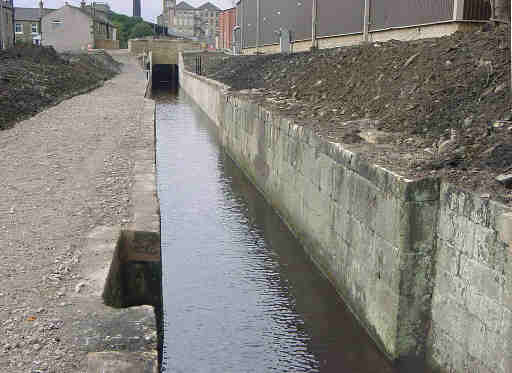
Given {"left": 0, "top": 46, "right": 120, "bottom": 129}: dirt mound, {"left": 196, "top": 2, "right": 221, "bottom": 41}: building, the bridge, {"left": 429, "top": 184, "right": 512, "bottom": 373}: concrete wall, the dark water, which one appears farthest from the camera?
{"left": 196, "top": 2, "right": 221, "bottom": 41}: building

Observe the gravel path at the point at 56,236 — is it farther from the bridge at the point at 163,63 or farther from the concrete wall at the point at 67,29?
the concrete wall at the point at 67,29

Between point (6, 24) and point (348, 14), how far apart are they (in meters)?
27.3

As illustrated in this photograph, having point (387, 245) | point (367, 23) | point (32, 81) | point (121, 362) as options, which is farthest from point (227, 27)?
point (121, 362)

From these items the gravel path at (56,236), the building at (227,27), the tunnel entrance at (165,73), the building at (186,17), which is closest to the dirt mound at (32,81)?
the gravel path at (56,236)

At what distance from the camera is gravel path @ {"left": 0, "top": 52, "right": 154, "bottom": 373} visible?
4703 mm

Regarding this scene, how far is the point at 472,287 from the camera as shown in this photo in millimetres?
5246

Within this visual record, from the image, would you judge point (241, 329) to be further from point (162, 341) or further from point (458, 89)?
point (458, 89)

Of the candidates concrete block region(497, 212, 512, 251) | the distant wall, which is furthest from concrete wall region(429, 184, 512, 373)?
the distant wall

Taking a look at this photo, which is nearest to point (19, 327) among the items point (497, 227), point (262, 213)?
point (497, 227)

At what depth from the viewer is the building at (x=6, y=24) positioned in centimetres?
3788

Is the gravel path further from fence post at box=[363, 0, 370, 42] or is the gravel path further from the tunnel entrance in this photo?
the tunnel entrance

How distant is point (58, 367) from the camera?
14.4ft

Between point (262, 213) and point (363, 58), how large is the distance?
13.6 feet

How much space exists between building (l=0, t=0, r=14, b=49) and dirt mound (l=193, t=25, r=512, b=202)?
29.0 m
